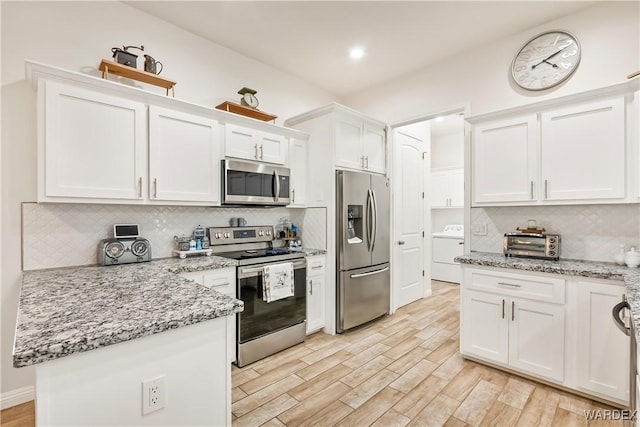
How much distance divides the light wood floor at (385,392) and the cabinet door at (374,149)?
207cm

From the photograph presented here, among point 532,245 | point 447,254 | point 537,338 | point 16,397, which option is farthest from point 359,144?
point 16,397

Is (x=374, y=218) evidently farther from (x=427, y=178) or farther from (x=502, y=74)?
(x=502, y=74)

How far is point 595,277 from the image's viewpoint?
204 centimetres

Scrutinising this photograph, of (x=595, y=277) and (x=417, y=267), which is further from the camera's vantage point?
(x=417, y=267)

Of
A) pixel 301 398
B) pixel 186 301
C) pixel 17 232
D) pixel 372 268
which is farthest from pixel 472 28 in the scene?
pixel 17 232

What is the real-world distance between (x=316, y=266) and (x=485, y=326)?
165 cm

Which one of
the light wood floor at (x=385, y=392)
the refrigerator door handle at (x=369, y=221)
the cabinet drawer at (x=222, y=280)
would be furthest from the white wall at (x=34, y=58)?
the refrigerator door handle at (x=369, y=221)

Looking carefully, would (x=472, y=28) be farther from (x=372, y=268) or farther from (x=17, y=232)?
(x=17, y=232)

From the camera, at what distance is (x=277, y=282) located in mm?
2771

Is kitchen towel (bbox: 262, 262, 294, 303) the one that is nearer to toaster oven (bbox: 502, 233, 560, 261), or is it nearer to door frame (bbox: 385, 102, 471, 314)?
door frame (bbox: 385, 102, 471, 314)

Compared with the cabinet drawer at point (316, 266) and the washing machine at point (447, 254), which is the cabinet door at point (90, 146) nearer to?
the cabinet drawer at point (316, 266)

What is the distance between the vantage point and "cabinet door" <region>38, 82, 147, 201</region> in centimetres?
193

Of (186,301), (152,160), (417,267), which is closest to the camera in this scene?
(186,301)

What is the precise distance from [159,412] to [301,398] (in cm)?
131
